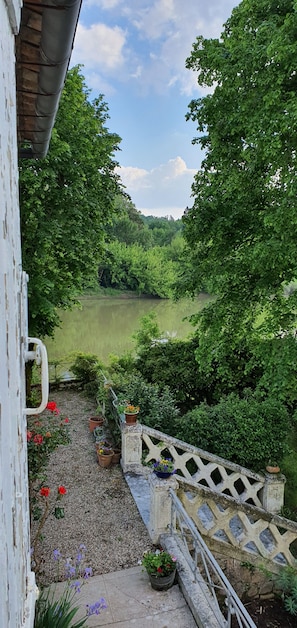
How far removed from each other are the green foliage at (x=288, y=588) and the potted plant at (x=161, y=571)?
194cm

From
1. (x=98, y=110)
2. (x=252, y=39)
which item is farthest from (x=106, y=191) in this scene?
(x=252, y=39)

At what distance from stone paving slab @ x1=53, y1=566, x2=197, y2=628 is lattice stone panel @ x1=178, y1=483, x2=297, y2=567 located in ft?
3.30

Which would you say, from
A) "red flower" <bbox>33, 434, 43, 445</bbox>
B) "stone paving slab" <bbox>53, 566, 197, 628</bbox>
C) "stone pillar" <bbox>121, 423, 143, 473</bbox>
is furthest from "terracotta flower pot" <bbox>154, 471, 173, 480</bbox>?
"stone pillar" <bbox>121, 423, 143, 473</bbox>

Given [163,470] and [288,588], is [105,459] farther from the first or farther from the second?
[288,588]

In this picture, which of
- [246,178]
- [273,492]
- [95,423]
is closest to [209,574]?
[273,492]

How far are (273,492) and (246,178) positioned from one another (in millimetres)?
5175

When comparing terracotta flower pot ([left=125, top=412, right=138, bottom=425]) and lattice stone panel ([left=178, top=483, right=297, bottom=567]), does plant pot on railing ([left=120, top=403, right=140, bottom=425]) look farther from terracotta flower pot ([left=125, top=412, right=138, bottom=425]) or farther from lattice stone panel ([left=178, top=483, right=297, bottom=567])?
lattice stone panel ([left=178, top=483, right=297, bottom=567])

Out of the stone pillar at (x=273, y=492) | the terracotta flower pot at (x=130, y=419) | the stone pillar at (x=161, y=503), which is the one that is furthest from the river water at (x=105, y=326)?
the stone pillar at (x=161, y=503)

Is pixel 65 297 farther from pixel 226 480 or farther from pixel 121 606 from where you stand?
pixel 121 606

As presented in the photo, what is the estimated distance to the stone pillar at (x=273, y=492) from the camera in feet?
19.0

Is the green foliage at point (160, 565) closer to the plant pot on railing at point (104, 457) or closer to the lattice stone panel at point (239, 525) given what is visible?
the lattice stone panel at point (239, 525)

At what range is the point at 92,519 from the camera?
192 inches

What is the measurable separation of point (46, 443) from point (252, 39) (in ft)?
21.7

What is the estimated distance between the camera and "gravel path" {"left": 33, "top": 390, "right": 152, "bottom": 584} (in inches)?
164
